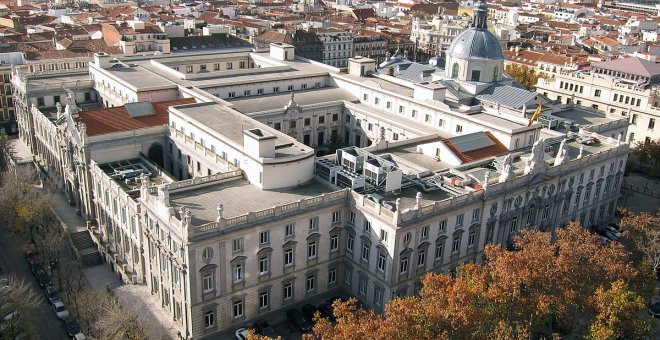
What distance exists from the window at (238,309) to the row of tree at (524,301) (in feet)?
43.5

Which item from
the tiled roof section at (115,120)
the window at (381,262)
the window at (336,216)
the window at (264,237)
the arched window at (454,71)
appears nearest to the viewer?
the window at (264,237)

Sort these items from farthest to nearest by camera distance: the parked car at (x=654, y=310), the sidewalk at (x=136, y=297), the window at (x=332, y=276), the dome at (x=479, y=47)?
the dome at (x=479, y=47) < the parked car at (x=654, y=310) < the window at (x=332, y=276) < the sidewalk at (x=136, y=297)

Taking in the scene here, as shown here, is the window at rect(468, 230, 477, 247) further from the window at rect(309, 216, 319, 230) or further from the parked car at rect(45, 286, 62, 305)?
the parked car at rect(45, 286, 62, 305)

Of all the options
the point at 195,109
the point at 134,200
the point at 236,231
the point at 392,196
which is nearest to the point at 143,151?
the point at 195,109

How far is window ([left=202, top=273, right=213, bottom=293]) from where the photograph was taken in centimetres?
6328

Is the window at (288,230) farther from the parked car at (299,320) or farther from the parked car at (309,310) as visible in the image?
the parked car at (309,310)

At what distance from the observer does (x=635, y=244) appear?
76125 mm

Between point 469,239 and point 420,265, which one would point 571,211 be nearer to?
point 469,239

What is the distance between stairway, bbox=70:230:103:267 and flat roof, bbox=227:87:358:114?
3140cm

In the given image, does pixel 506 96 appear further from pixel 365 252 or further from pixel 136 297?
pixel 136 297

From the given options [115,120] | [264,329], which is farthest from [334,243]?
[115,120]

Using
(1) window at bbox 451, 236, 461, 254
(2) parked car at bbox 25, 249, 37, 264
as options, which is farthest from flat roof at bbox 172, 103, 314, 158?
(2) parked car at bbox 25, 249, 37, 264

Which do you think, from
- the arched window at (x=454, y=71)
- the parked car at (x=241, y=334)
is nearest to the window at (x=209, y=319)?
the parked car at (x=241, y=334)

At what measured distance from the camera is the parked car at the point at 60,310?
6969 centimetres
